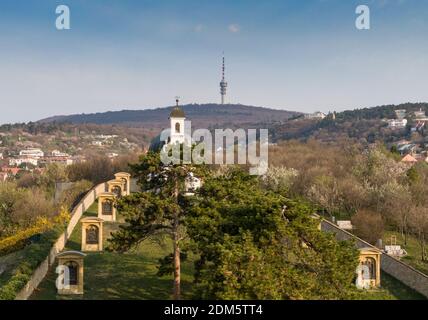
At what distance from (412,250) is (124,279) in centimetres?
1597

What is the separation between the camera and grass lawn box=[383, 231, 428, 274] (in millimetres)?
27438

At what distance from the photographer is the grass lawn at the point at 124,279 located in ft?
71.7

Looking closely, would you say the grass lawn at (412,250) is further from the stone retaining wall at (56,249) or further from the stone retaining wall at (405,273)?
the stone retaining wall at (56,249)

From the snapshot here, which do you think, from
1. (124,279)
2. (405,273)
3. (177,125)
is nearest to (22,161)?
(177,125)

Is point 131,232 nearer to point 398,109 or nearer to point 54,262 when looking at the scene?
point 54,262

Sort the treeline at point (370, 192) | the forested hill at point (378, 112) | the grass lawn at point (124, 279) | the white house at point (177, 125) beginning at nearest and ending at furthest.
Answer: the grass lawn at point (124, 279), the treeline at point (370, 192), the white house at point (177, 125), the forested hill at point (378, 112)

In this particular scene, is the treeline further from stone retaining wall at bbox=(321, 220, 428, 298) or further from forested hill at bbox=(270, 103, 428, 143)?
forested hill at bbox=(270, 103, 428, 143)

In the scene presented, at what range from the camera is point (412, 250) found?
31.1 metres

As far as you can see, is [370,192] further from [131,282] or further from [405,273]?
[131,282]

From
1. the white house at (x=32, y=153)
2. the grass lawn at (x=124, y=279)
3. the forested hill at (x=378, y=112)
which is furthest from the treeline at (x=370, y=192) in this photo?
the forested hill at (x=378, y=112)

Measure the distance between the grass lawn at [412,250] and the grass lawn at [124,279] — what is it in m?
10.6

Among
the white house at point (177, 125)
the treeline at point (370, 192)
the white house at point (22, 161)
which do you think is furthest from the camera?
the white house at point (22, 161)

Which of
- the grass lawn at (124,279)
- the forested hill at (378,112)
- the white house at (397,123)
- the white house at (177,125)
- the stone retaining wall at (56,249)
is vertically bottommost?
the grass lawn at (124,279)

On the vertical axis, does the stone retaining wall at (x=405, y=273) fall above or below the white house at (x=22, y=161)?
below
